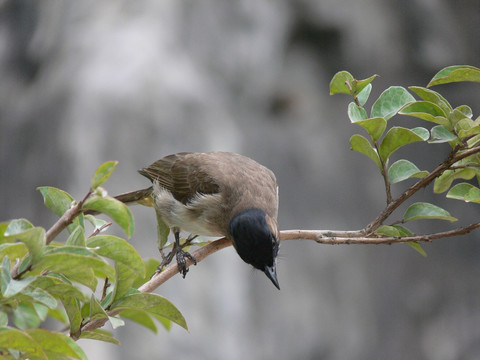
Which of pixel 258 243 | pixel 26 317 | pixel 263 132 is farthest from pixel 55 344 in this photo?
pixel 263 132

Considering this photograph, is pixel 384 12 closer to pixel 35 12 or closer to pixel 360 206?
pixel 360 206

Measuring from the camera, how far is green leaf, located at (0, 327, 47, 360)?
76 cm

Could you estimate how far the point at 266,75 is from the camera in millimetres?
5297

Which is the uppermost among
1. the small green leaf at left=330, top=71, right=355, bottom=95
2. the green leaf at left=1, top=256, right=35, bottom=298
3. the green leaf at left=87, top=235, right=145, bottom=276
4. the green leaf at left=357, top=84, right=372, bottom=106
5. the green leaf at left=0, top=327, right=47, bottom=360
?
the small green leaf at left=330, top=71, right=355, bottom=95

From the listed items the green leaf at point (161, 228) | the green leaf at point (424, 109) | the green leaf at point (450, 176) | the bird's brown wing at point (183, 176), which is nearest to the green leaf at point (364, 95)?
the green leaf at point (424, 109)

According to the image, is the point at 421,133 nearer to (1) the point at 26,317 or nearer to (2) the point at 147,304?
(2) the point at 147,304

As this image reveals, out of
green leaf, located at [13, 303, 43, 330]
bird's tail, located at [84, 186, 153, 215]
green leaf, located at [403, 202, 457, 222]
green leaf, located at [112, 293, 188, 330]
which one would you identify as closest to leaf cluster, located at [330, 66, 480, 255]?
green leaf, located at [403, 202, 457, 222]

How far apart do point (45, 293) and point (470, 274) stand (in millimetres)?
5249

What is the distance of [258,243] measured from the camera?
1.72 meters

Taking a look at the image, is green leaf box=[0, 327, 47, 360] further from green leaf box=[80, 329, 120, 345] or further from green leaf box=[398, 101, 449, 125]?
green leaf box=[398, 101, 449, 125]

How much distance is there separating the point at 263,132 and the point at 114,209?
178 inches

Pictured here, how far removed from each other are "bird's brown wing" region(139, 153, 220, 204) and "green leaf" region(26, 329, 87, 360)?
1270mm

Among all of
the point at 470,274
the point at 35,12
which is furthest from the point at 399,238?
the point at 35,12

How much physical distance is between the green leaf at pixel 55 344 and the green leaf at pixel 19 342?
2 cm
